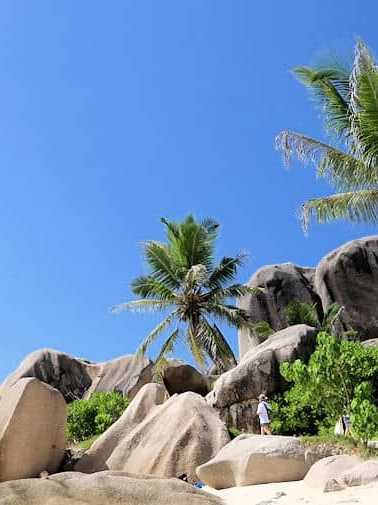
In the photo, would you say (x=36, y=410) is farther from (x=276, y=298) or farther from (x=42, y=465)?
(x=276, y=298)

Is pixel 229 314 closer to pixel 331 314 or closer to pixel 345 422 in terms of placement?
pixel 331 314

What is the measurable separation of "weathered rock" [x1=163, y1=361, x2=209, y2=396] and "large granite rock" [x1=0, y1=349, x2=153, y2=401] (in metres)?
8.30

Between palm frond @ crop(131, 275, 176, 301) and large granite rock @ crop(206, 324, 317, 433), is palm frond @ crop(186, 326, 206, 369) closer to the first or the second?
palm frond @ crop(131, 275, 176, 301)

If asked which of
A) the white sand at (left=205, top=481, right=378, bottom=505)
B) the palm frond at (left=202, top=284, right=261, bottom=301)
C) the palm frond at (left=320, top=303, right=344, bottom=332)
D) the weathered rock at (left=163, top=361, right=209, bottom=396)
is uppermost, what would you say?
the palm frond at (left=202, top=284, right=261, bottom=301)

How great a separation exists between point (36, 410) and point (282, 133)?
9.82 meters

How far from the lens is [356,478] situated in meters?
7.91

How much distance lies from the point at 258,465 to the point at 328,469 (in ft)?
5.30

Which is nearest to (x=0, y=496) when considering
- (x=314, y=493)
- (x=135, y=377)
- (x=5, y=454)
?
(x=314, y=493)

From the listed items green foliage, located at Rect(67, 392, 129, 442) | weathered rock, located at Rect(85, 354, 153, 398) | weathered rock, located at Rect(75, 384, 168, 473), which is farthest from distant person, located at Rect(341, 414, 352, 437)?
weathered rock, located at Rect(85, 354, 153, 398)

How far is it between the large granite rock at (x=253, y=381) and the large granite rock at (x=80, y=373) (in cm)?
1057

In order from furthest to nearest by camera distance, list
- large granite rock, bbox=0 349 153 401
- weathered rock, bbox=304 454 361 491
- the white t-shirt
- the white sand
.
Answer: large granite rock, bbox=0 349 153 401
the white t-shirt
weathered rock, bbox=304 454 361 491
the white sand

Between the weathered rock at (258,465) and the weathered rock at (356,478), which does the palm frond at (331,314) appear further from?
the weathered rock at (356,478)

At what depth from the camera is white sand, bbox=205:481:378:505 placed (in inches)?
279

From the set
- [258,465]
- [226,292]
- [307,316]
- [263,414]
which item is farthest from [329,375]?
[307,316]
